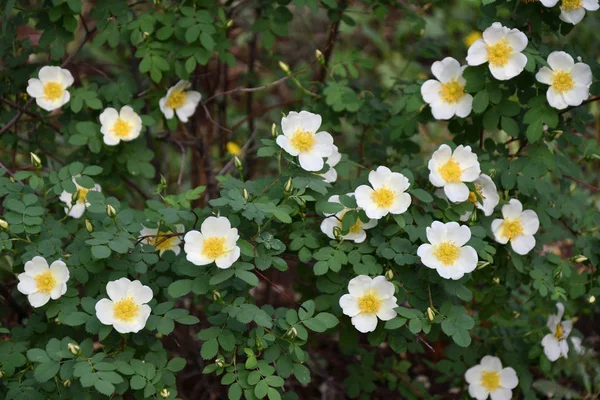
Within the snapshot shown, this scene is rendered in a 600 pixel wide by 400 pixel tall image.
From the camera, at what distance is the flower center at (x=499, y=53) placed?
2037mm

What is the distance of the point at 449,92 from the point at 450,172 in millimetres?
295

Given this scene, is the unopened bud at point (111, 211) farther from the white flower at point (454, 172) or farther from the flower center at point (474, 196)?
the flower center at point (474, 196)

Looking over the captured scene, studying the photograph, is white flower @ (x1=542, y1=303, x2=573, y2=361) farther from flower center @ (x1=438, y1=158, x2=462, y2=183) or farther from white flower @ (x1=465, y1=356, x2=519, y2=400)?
flower center @ (x1=438, y1=158, x2=462, y2=183)

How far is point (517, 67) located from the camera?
2.04 m

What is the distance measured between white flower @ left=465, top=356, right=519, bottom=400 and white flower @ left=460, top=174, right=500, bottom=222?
1.85 ft

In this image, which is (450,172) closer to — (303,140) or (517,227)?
(517,227)

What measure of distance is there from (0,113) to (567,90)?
188 cm

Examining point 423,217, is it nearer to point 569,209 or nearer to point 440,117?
point 440,117

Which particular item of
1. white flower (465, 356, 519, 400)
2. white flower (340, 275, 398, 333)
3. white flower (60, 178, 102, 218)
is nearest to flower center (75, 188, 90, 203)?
white flower (60, 178, 102, 218)

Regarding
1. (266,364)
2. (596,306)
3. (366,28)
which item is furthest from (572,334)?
(366,28)

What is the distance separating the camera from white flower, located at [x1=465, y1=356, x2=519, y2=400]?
239cm

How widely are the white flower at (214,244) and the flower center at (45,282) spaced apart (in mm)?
409

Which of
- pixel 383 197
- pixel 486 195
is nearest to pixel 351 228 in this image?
pixel 383 197

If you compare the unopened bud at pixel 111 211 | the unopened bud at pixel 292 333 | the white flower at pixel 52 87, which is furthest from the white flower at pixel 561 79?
the white flower at pixel 52 87
